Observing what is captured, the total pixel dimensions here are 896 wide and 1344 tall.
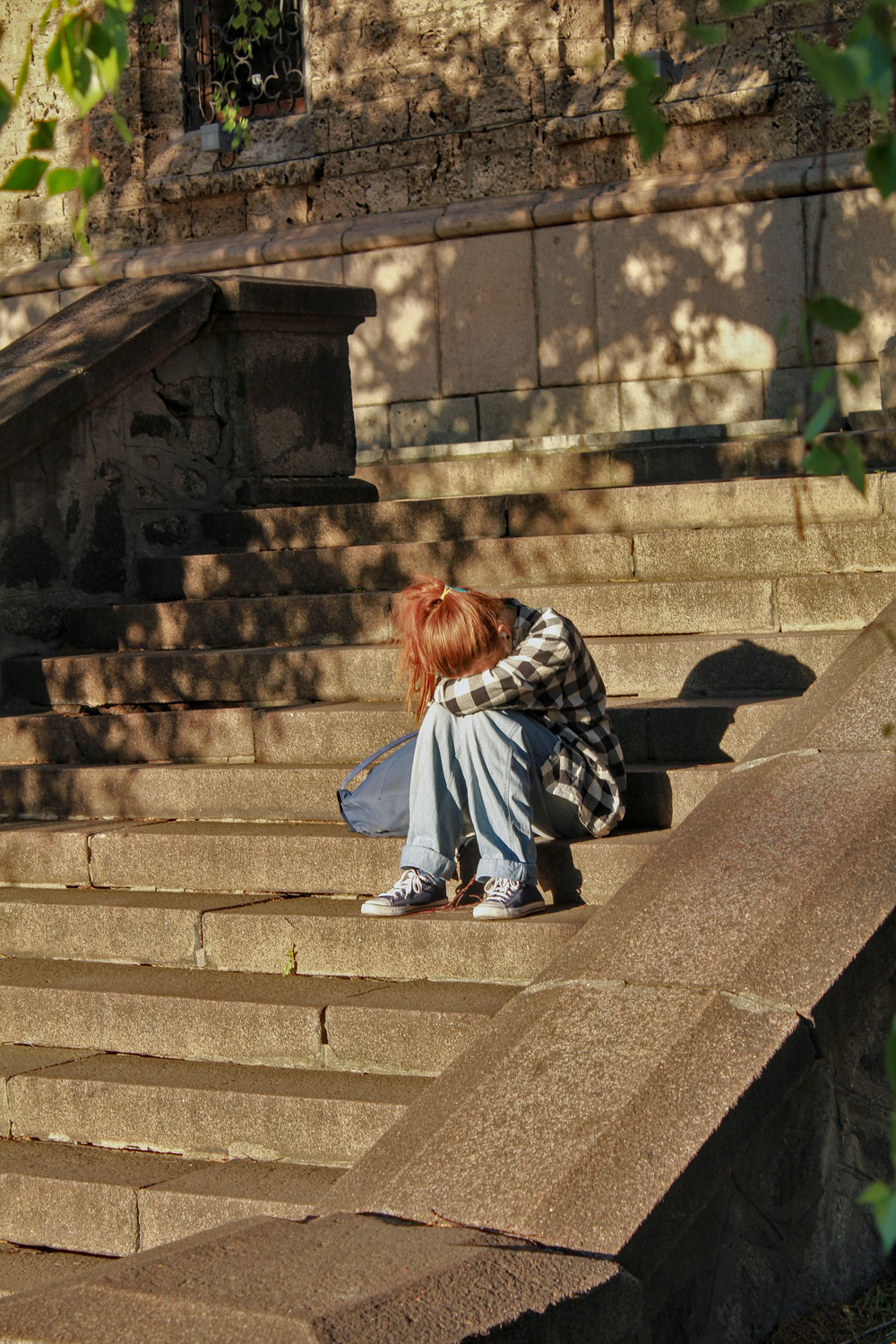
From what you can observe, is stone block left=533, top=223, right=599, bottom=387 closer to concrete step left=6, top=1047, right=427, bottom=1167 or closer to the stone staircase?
the stone staircase

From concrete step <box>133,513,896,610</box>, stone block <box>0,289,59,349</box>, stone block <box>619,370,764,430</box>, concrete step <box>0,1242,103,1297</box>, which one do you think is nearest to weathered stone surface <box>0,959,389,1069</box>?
concrete step <box>0,1242,103,1297</box>

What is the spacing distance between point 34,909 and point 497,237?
6985 millimetres

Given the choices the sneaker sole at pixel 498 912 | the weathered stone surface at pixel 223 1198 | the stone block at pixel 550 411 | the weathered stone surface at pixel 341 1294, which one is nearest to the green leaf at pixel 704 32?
the weathered stone surface at pixel 341 1294

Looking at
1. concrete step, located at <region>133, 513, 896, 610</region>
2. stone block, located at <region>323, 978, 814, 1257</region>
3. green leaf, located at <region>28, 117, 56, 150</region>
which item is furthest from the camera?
concrete step, located at <region>133, 513, 896, 610</region>

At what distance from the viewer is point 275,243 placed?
11.3 metres

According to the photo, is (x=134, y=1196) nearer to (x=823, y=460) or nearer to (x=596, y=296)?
(x=823, y=460)

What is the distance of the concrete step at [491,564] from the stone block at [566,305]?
4.26m

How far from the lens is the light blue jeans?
4.16m

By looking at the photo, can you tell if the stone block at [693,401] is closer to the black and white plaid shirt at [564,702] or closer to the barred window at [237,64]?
the barred window at [237,64]

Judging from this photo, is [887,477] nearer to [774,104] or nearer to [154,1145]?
[154,1145]

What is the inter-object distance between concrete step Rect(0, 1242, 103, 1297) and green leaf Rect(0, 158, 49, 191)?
2543 mm

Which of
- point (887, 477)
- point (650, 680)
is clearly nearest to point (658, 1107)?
point (650, 680)

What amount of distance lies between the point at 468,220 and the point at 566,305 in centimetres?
88

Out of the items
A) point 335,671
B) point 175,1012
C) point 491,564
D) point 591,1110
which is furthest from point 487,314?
point 591,1110
